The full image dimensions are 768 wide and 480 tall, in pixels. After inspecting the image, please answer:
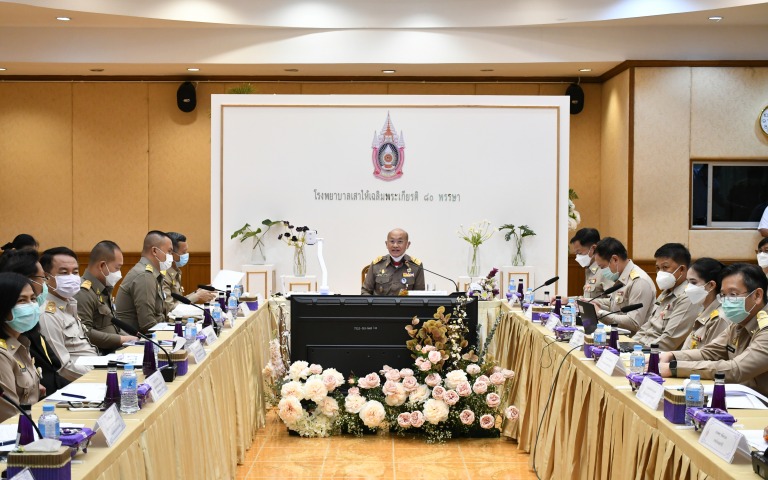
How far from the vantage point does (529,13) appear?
10523mm

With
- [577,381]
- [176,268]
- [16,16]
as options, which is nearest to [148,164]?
[16,16]

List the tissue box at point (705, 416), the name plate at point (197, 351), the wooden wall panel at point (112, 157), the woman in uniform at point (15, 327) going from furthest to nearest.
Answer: the wooden wall panel at point (112, 157) < the name plate at point (197, 351) < the woman in uniform at point (15, 327) < the tissue box at point (705, 416)

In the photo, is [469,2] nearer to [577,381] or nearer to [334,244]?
[334,244]

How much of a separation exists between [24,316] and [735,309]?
2.98 metres

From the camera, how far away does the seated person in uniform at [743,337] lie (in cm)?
384

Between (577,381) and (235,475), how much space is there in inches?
79.7

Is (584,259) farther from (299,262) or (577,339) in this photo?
(577,339)

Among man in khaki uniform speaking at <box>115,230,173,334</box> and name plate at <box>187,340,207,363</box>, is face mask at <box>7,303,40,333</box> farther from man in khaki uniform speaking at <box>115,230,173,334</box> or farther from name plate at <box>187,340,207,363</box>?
man in khaki uniform speaking at <box>115,230,173,334</box>

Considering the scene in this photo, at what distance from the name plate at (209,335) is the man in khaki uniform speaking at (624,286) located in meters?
2.97

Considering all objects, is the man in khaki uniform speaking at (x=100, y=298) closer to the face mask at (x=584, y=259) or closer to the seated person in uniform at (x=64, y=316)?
the seated person in uniform at (x=64, y=316)

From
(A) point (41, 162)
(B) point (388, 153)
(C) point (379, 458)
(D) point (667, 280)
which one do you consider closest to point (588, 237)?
(B) point (388, 153)

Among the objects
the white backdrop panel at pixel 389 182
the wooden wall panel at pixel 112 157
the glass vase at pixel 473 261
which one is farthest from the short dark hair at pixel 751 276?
the wooden wall panel at pixel 112 157

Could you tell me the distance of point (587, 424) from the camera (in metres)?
4.08

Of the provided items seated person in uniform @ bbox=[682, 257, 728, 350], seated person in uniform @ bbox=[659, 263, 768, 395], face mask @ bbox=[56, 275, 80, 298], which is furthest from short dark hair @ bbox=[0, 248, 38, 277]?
seated person in uniform @ bbox=[682, 257, 728, 350]
